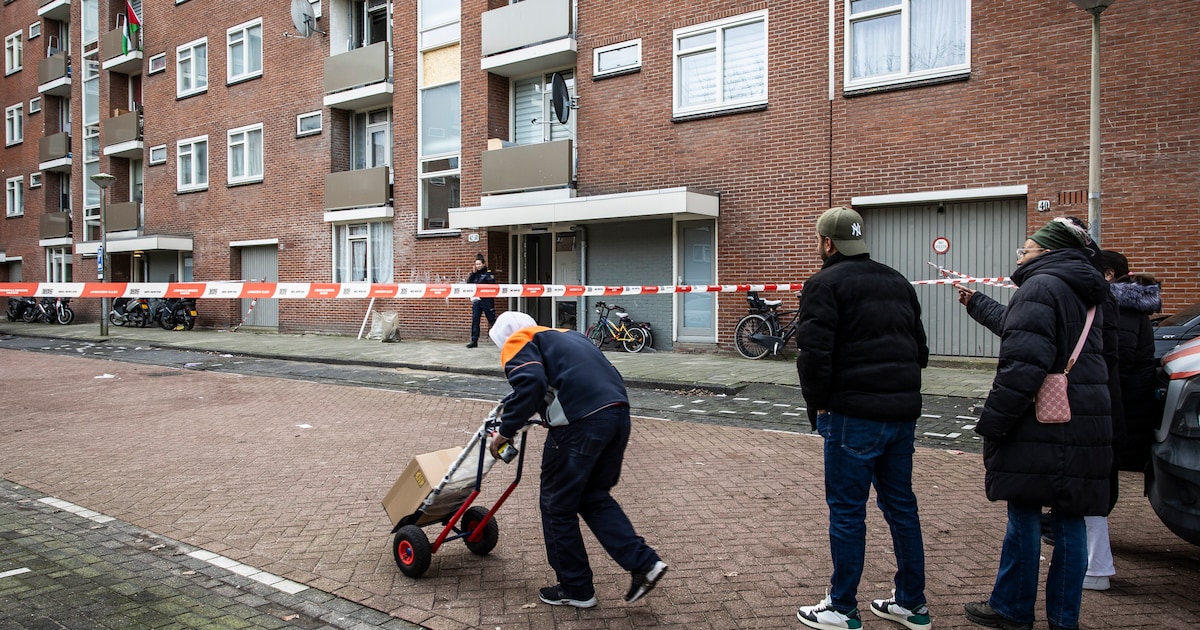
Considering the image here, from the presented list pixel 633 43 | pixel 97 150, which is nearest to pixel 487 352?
pixel 633 43

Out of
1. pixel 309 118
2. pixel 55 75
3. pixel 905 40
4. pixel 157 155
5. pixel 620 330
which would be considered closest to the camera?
pixel 905 40

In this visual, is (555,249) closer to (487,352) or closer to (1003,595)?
(487,352)

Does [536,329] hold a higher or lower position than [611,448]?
higher

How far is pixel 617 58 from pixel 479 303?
5.69 meters

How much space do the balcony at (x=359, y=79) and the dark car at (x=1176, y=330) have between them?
17.2m

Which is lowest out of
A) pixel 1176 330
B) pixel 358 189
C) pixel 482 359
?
pixel 482 359

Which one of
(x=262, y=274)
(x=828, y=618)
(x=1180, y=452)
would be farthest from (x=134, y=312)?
(x=1180, y=452)

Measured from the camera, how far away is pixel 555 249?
18.0m

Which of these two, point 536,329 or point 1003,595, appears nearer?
point 1003,595

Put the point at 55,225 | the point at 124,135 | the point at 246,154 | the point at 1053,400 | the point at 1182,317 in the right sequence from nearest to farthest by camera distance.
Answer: the point at 1053,400 < the point at 1182,317 < the point at 246,154 < the point at 124,135 < the point at 55,225

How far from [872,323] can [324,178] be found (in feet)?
65.9

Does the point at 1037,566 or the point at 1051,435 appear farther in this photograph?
the point at 1037,566

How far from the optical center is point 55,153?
32062 mm

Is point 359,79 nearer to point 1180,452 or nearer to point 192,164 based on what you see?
point 192,164
